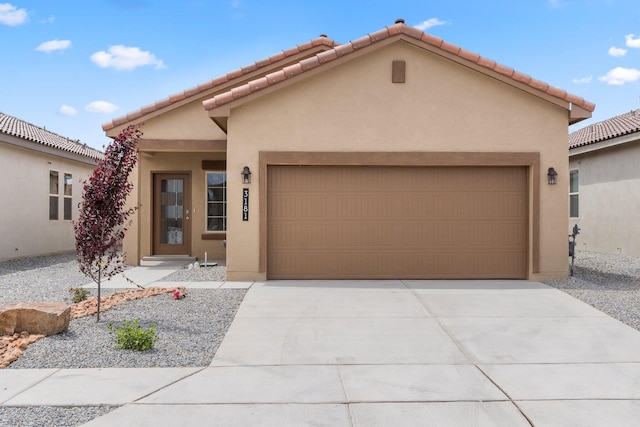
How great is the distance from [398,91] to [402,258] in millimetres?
3456

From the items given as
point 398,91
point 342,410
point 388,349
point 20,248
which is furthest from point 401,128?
point 20,248

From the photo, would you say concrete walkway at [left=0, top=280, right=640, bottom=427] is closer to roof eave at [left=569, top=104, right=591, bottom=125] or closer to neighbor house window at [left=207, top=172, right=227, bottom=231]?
roof eave at [left=569, top=104, right=591, bottom=125]

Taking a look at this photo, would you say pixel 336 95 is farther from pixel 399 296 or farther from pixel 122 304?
pixel 122 304

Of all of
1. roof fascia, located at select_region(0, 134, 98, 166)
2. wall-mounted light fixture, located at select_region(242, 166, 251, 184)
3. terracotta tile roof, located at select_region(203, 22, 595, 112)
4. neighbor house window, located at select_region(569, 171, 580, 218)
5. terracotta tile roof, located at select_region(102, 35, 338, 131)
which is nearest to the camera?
terracotta tile roof, located at select_region(203, 22, 595, 112)

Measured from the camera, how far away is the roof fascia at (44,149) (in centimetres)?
1426

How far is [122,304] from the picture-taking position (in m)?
8.01

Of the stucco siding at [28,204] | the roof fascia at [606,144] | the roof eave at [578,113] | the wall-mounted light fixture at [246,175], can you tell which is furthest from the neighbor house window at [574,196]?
the stucco siding at [28,204]

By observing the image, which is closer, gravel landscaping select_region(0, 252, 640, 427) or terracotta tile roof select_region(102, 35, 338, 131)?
gravel landscaping select_region(0, 252, 640, 427)

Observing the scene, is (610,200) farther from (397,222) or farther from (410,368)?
(410,368)

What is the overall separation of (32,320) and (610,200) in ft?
53.9

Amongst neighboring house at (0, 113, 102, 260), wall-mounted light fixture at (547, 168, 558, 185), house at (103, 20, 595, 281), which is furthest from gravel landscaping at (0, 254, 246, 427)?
wall-mounted light fixture at (547, 168, 558, 185)

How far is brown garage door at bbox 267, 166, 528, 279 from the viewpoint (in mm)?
10461

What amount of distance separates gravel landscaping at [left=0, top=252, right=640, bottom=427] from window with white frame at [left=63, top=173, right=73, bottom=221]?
5.95m

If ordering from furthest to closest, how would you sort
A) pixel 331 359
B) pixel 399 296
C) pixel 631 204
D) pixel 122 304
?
A: pixel 631 204
pixel 399 296
pixel 122 304
pixel 331 359
